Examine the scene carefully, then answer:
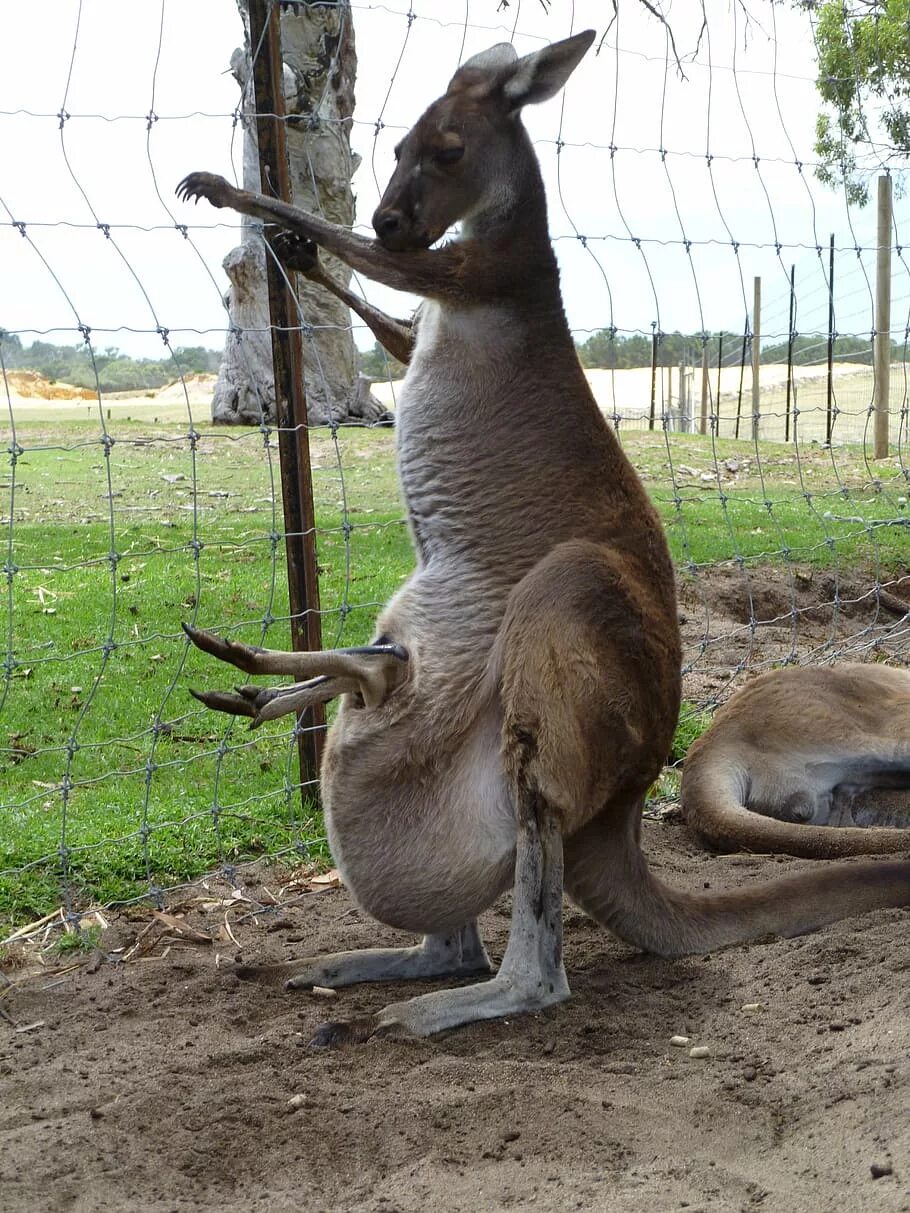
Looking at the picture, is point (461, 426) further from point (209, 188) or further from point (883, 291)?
point (883, 291)

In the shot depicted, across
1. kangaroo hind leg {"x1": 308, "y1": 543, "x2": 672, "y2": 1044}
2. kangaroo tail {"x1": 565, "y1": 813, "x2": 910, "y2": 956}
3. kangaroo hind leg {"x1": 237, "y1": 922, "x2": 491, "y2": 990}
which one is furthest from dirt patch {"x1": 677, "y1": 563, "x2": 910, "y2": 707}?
kangaroo hind leg {"x1": 308, "y1": 543, "x2": 672, "y2": 1044}

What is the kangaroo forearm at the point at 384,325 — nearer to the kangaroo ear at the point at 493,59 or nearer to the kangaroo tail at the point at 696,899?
the kangaroo ear at the point at 493,59

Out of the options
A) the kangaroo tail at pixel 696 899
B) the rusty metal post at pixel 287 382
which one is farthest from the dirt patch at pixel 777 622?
the kangaroo tail at pixel 696 899

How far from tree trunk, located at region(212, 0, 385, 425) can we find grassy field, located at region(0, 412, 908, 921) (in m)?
0.55

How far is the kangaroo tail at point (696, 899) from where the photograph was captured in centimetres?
375

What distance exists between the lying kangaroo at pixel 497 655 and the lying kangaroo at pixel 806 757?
126 cm

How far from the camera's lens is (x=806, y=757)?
5188 millimetres

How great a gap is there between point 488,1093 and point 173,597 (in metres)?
5.68

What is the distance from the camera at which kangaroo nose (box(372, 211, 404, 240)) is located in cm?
358

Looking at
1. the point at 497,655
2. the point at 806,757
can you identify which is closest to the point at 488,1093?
the point at 497,655

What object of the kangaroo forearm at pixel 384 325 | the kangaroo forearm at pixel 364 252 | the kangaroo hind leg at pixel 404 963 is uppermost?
the kangaroo forearm at pixel 364 252

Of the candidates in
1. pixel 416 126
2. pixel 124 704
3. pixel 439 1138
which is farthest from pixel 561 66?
pixel 124 704

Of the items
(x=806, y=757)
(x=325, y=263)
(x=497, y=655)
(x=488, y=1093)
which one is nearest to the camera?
(x=488, y=1093)

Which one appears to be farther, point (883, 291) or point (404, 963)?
point (883, 291)
